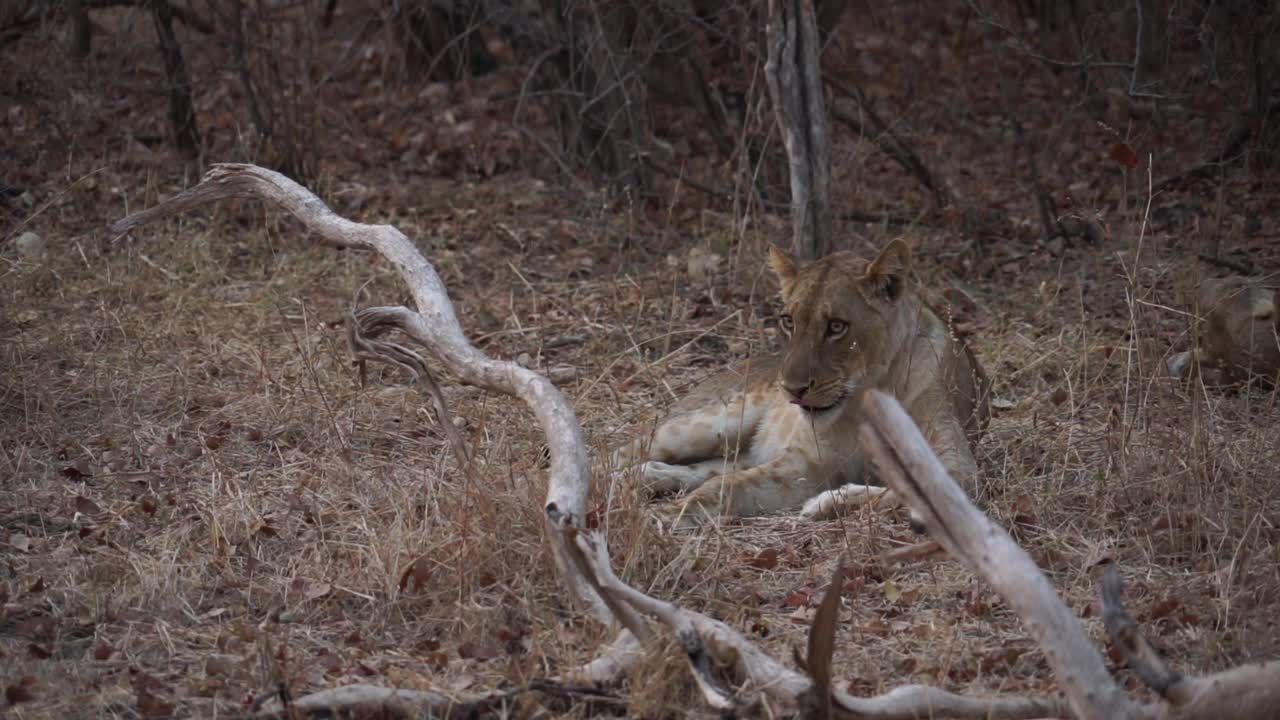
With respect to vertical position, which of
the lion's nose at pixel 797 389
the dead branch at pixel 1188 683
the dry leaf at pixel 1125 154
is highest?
the dry leaf at pixel 1125 154

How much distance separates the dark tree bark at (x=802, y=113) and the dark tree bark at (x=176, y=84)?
4.42 meters

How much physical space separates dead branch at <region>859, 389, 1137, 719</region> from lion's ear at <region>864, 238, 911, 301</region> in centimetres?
198

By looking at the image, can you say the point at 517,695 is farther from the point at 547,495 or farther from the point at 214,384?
the point at 214,384

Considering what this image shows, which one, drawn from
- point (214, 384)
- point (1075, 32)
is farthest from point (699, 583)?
point (1075, 32)

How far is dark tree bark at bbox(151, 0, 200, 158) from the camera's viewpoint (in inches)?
382

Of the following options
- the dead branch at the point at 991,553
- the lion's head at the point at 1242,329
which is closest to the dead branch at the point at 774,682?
the dead branch at the point at 991,553

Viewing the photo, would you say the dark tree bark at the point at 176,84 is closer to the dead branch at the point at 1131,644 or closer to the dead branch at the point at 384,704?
the dead branch at the point at 384,704

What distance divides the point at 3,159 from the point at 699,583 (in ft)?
21.8

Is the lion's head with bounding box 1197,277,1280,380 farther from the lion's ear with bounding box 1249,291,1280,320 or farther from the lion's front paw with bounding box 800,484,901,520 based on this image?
the lion's front paw with bounding box 800,484,901,520

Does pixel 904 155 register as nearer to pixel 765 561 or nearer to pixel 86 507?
pixel 765 561

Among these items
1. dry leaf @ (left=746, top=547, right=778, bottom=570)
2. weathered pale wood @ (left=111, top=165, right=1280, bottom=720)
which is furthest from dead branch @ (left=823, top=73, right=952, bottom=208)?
weathered pale wood @ (left=111, top=165, right=1280, bottom=720)

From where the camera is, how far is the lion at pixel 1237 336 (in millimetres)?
6488

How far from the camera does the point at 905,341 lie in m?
5.72

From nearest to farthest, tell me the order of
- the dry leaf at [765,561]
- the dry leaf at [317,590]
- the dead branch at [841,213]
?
the dry leaf at [317,590], the dry leaf at [765,561], the dead branch at [841,213]
